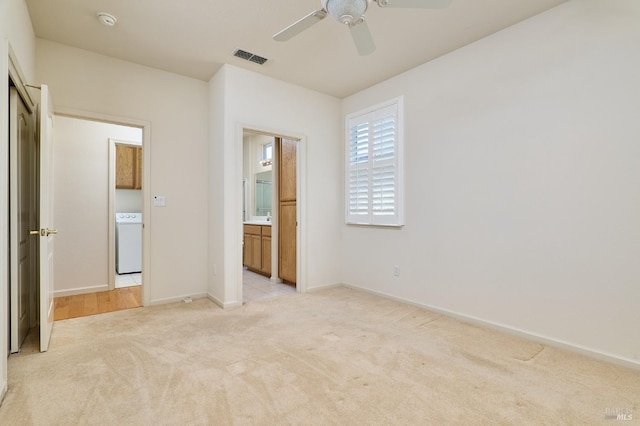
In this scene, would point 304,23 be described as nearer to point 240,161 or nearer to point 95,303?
point 240,161

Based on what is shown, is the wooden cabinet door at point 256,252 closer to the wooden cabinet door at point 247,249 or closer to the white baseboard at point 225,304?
the wooden cabinet door at point 247,249

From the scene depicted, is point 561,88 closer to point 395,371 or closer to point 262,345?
point 395,371

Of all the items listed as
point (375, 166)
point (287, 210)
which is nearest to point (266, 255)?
point (287, 210)

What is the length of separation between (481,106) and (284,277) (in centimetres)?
331

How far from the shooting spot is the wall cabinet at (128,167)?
17.0 ft

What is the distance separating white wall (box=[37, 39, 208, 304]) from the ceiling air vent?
0.85 metres

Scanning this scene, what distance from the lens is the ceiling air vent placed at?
3208 millimetres

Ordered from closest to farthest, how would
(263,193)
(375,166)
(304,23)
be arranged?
1. (304,23)
2. (375,166)
3. (263,193)

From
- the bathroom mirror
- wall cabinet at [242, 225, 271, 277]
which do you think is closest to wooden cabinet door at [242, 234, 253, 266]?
wall cabinet at [242, 225, 271, 277]

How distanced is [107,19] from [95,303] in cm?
293

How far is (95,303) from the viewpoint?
3.62 meters

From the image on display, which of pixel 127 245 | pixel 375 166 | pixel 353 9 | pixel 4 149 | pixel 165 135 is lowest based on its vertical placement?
pixel 127 245

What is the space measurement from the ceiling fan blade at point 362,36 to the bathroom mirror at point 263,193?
4542 millimetres

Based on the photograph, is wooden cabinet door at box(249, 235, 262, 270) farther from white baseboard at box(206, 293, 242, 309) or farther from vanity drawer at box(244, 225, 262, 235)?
white baseboard at box(206, 293, 242, 309)
